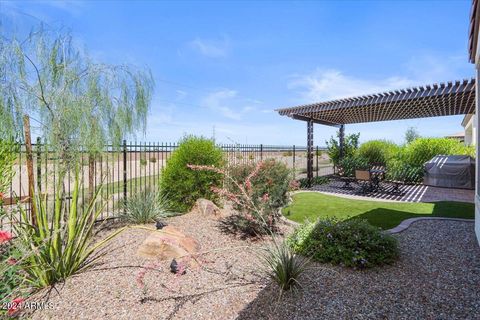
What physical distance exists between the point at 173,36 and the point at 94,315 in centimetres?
850

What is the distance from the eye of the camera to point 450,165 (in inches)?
409

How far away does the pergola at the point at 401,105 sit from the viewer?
6814 mm

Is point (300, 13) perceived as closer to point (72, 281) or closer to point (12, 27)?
point (12, 27)

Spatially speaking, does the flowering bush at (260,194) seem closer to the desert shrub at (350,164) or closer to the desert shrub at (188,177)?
Answer: the desert shrub at (188,177)

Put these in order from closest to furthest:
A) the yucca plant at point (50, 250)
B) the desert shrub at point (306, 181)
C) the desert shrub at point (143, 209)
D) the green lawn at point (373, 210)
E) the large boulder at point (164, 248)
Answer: the yucca plant at point (50, 250) → the large boulder at point (164, 248) → the desert shrub at point (143, 209) → the green lawn at point (373, 210) → the desert shrub at point (306, 181)

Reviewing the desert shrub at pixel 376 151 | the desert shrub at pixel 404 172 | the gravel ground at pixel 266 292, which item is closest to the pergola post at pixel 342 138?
the desert shrub at pixel 376 151

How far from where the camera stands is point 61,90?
3.83 m

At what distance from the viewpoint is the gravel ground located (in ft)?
7.95

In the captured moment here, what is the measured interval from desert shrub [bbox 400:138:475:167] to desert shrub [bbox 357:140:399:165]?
2.84ft

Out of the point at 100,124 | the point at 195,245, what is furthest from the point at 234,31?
the point at 195,245

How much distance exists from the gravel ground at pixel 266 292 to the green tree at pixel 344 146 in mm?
10108

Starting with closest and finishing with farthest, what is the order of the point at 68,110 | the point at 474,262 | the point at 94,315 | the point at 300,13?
the point at 94,315
the point at 474,262
the point at 68,110
the point at 300,13

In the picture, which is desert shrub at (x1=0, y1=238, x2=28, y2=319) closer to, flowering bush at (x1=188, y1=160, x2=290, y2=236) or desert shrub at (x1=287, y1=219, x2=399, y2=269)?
flowering bush at (x1=188, y1=160, x2=290, y2=236)

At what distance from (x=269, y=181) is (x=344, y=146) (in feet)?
34.9
